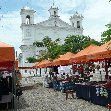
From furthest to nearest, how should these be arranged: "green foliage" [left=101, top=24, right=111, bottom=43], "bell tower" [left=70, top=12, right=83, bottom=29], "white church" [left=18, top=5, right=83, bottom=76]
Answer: "bell tower" [left=70, top=12, right=83, bottom=29] → "white church" [left=18, top=5, right=83, bottom=76] → "green foliage" [left=101, top=24, right=111, bottom=43]

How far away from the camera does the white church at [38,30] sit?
295 feet

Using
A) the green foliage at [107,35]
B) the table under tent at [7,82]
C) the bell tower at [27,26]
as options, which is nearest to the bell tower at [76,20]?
the bell tower at [27,26]

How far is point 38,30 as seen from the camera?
9344cm

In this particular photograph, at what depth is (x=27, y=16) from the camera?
3629 inches

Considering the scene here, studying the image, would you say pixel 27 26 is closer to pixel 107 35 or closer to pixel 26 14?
pixel 26 14

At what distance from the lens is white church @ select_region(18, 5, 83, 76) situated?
89812mm

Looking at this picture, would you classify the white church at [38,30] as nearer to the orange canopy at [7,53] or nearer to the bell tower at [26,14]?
the bell tower at [26,14]

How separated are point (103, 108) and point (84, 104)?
175 centimetres

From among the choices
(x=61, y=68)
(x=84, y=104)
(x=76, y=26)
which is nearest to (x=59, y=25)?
(x=76, y=26)

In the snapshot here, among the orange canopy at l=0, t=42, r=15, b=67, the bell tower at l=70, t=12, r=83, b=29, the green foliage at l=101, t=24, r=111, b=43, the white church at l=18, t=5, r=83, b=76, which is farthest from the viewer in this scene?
the bell tower at l=70, t=12, r=83, b=29

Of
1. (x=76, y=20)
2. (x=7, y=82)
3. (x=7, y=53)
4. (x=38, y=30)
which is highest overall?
(x=76, y=20)

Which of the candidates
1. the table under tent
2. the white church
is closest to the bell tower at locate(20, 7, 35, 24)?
the white church

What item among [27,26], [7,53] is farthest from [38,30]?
[7,53]

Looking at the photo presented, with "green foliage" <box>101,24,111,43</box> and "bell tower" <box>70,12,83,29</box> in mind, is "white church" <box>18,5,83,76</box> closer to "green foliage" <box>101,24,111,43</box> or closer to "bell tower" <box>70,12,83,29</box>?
"bell tower" <box>70,12,83,29</box>
